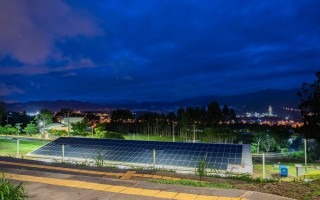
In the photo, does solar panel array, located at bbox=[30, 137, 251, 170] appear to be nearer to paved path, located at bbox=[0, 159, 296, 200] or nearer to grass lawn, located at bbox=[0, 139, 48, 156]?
grass lawn, located at bbox=[0, 139, 48, 156]

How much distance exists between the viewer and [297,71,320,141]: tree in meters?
25.4

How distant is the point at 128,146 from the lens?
1588cm

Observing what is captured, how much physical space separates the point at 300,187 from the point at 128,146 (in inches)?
472

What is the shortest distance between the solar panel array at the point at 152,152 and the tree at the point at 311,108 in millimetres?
13536

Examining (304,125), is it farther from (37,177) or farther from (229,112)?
(229,112)

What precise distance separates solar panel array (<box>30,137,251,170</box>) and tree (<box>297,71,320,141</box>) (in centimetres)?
1354

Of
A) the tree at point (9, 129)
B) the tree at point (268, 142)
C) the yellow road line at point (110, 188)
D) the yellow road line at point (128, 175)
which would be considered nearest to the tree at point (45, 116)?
the tree at point (9, 129)

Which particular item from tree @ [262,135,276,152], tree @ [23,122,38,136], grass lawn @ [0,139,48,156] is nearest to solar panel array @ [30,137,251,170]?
grass lawn @ [0,139,48,156]

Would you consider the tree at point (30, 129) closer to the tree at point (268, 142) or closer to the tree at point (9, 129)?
the tree at point (9, 129)

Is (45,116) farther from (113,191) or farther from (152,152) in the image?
(113,191)

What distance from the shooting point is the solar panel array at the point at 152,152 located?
12.9 meters

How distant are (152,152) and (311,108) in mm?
17373

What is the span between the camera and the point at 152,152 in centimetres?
1432

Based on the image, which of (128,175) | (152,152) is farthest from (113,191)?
(152,152)
